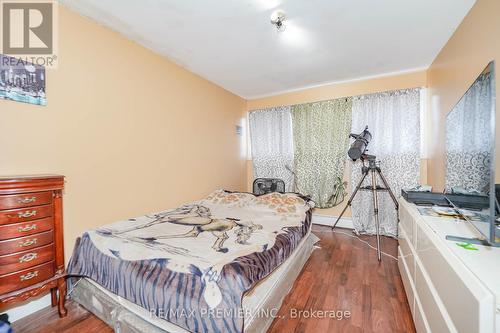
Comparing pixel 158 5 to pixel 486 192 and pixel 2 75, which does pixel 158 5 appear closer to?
pixel 2 75

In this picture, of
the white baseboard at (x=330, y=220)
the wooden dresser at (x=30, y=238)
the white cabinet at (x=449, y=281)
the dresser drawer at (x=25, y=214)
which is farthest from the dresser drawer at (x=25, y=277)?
the white baseboard at (x=330, y=220)

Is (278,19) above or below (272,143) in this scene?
above

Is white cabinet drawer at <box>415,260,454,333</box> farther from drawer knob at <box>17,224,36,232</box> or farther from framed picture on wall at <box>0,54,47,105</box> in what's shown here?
framed picture on wall at <box>0,54,47,105</box>

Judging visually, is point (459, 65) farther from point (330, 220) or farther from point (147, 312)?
point (147, 312)

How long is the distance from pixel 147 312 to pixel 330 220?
2975 mm

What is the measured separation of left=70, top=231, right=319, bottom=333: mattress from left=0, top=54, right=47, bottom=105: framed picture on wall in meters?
1.43

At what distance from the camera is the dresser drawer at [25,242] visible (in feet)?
3.94

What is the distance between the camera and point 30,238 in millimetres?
1296

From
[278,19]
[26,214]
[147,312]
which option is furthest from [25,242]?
[278,19]

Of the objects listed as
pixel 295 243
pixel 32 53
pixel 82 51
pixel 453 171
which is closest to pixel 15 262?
pixel 32 53

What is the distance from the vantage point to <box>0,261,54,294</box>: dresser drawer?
47.3 inches

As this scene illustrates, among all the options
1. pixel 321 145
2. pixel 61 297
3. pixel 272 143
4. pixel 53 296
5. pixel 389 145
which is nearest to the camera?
pixel 61 297

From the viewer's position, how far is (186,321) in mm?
1065

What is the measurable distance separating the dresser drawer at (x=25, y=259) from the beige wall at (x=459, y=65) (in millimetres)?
2998
